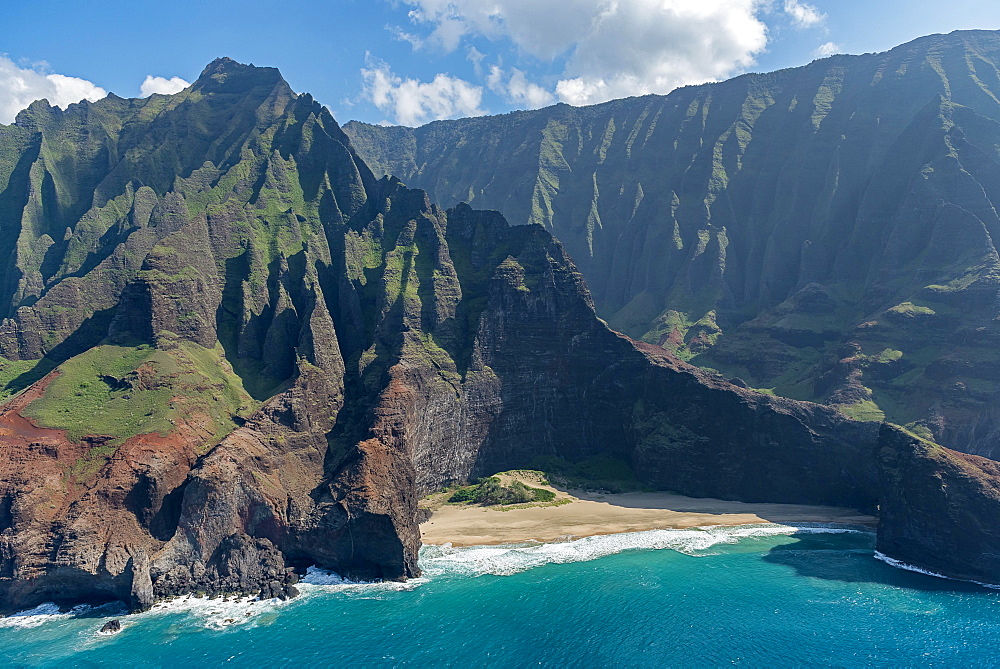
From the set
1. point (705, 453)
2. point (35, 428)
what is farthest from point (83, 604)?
point (705, 453)

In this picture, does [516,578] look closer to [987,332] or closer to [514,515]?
[514,515]

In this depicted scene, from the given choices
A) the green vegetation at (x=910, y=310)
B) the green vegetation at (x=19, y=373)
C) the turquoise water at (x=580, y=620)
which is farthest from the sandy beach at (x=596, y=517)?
the green vegetation at (x=19, y=373)

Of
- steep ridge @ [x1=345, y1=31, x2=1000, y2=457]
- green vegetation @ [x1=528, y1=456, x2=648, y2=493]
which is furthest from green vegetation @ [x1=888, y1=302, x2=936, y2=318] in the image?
green vegetation @ [x1=528, y1=456, x2=648, y2=493]

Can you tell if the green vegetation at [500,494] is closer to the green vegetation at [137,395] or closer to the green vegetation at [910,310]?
the green vegetation at [137,395]

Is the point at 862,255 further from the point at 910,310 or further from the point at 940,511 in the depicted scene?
the point at 940,511

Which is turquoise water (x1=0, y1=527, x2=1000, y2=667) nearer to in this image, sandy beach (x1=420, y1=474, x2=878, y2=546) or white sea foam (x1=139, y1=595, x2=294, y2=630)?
white sea foam (x1=139, y1=595, x2=294, y2=630)
